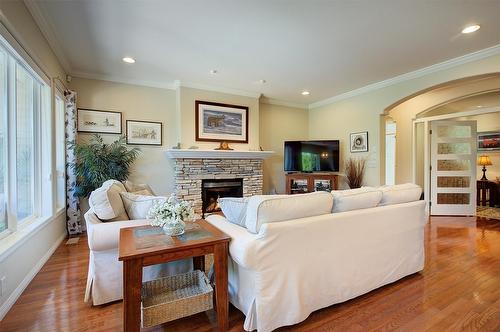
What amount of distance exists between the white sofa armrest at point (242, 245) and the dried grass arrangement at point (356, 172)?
3.98 meters

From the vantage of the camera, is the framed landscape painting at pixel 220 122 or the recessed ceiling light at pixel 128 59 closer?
the recessed ceiling light at pixel 128 59

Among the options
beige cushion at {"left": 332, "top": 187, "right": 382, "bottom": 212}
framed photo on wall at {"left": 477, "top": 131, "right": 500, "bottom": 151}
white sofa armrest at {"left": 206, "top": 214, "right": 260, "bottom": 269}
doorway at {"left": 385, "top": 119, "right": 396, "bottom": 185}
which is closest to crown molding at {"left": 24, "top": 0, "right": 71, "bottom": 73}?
white sofa armrest at {"left": 206, "top": 214, "right": 260, "bottom": 269}

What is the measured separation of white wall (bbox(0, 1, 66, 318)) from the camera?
74.4 inches

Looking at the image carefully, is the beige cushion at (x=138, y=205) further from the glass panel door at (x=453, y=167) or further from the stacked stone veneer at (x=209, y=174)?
the glass panel door at (x=453, y=167)

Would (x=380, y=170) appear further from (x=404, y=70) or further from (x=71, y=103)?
(x=71, y=103)

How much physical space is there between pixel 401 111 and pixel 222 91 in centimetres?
425

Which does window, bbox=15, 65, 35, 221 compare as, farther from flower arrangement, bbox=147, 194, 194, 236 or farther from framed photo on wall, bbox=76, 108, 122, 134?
flower arrangement, bbox=147, 194, 194, 236

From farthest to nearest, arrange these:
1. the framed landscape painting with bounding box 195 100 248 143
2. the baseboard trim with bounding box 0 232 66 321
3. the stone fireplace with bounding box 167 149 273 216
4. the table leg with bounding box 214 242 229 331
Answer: the framed landscape painting with bounding box 195 100 248 143 < the stone fireplace with bounding box 167 149 273 216 < the baseboard trim with bounding box 0 232 66 321 < the table leg with bounding box 214 242 229 331

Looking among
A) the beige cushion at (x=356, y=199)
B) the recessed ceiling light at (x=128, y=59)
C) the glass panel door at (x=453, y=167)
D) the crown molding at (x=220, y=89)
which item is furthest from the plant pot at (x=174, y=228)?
the glass panel door at (x=453, y=167)

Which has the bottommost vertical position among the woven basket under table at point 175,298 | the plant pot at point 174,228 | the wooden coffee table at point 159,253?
the woven basket under table at point 175,298

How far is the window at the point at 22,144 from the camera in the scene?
2150mm

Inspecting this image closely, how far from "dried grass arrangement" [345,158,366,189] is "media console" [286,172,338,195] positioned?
29 cm

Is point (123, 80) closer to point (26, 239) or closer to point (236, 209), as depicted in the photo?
point (26, 239)

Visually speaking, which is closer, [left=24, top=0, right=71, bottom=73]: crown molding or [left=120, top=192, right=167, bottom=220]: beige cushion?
[left=120, top=192, right=167, bottom=220]: beige cushion
